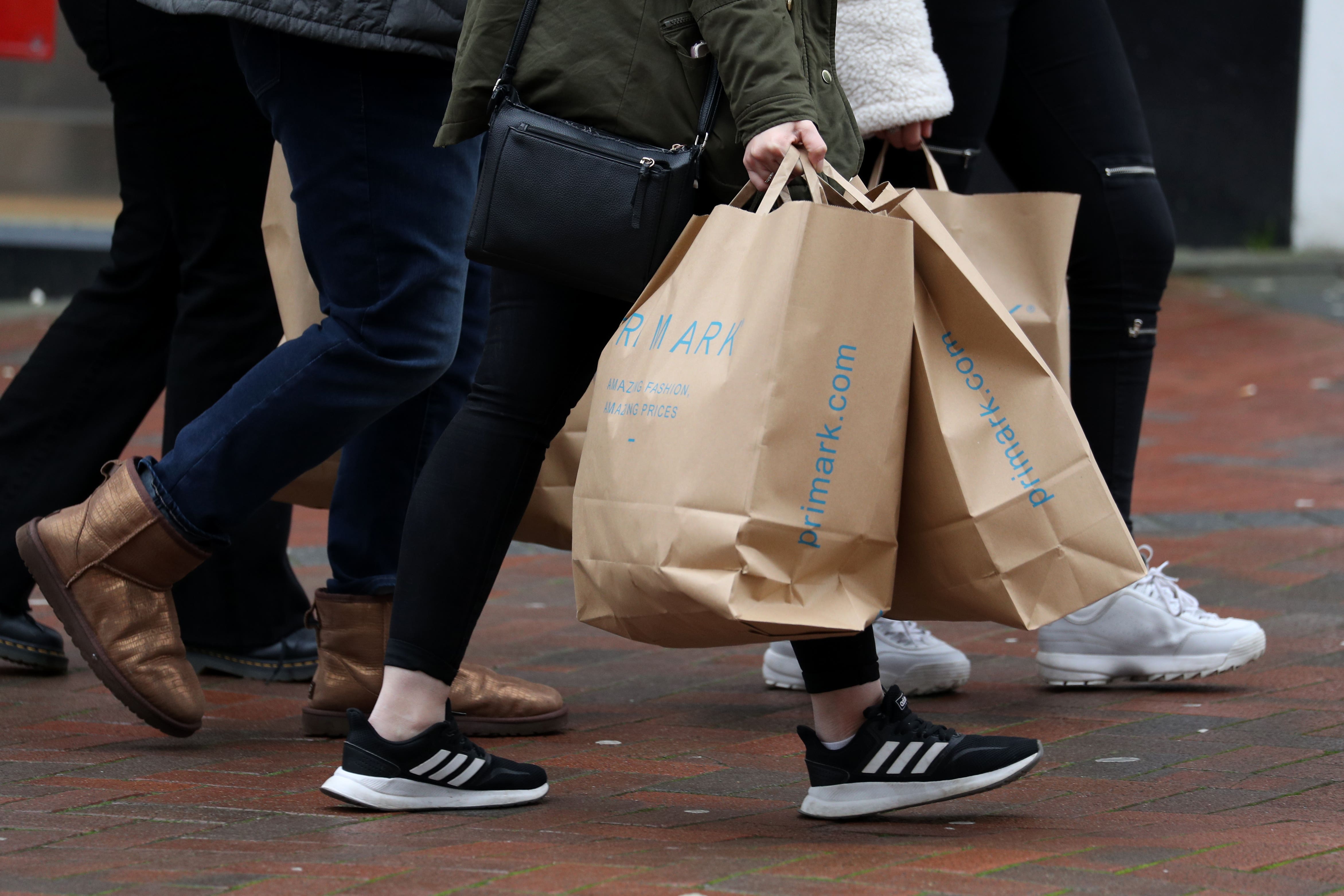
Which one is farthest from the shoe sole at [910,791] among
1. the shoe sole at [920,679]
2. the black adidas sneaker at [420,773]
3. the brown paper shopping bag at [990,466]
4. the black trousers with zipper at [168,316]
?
the black trousers with zipper at [168,316]

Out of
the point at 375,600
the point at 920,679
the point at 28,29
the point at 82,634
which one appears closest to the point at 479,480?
the point at 375,600

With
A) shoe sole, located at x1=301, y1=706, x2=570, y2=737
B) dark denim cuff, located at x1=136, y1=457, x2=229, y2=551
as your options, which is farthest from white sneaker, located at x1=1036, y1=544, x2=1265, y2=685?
dark denim cuff, located at x1=136, y1=457, x2=229, y2=551

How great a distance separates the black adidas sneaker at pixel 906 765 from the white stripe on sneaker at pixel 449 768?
0.52 m

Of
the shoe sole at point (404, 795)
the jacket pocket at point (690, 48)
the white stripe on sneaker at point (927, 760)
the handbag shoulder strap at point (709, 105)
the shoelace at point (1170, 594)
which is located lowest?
the shoelace at point (1170, 594)

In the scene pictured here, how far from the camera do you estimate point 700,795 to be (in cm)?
270

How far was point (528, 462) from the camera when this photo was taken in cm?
253

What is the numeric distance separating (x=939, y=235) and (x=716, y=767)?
40.1 inches

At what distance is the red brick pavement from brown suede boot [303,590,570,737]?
0.05 meters

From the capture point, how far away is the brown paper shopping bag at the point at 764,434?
215 centimetres

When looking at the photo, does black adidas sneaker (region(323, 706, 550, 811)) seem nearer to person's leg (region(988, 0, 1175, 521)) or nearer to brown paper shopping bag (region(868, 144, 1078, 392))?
brown paper shopping bag (region(868, 144, 1078, 392))

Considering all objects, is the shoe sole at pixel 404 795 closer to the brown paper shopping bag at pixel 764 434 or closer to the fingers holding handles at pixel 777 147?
the brown paper shopping bag at pixel 764 434

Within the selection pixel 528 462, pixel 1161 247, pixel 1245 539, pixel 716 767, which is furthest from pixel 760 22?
pixel 1245 539

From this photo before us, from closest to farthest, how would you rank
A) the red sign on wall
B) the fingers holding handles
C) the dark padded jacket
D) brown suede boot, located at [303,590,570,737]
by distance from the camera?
the fingers holding handles → the dark padded jacket → brown suede boot, located at [303,590,570,737] → the red sign on wall

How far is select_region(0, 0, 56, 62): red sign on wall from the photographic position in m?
10.3
